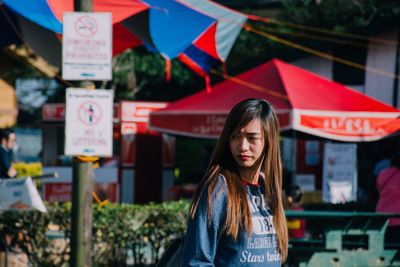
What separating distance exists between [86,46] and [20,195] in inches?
71.1

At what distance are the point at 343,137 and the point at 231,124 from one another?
27.1ft

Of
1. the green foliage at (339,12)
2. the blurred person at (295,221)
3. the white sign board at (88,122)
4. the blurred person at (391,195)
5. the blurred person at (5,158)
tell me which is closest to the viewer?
the white sign board at (88,122)

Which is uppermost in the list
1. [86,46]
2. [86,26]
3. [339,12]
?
[339,12]

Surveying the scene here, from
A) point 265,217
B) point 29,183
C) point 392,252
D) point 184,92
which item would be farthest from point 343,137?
point 184,92

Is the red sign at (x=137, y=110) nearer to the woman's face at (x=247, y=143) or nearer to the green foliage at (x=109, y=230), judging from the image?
the green foliage at (x=109, y=230)

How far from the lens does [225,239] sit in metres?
3.83

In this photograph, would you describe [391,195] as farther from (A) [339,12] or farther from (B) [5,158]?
(A) [339,12]

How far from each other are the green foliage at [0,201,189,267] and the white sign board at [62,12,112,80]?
288 centimetres

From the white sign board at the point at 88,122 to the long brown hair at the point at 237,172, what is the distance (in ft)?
11.3

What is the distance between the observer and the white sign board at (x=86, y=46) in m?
7.45

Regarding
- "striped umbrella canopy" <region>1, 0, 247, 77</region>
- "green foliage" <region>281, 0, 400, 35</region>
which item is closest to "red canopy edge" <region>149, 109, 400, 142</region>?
"striped umbrella canopy" <region>1, 0, 247, 77</region>

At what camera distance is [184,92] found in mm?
29109

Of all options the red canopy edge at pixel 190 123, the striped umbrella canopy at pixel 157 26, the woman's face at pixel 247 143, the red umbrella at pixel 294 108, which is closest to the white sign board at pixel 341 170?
the red umbrella at pixel 294 108

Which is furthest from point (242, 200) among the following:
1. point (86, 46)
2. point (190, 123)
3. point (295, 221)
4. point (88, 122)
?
point (190, 123)
